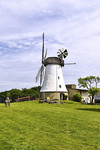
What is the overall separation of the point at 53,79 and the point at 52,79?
260mm

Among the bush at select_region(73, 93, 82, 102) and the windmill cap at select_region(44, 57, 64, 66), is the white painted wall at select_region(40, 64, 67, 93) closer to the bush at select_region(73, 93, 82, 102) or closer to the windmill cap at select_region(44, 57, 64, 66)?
the windmill cap at select_region(44, 57, 64, 66)

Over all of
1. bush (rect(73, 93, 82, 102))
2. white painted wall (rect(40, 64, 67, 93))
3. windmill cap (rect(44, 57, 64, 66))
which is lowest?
bush (rect(73, 93, 82, 102))

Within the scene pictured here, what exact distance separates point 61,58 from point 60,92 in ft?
33.2

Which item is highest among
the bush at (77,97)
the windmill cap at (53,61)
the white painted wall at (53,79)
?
the windmill cap at (53,61)

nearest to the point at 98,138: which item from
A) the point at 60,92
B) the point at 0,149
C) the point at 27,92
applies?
the point at 0,149

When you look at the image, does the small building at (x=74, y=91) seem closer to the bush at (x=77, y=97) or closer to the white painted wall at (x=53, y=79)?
the bush at (x=77, y=97)

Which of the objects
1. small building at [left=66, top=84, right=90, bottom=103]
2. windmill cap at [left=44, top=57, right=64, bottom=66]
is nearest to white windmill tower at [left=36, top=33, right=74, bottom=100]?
windmill cap at [left=44, top=57, right=64, bottom=66]

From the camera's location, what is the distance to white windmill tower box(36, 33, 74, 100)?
1769 inches

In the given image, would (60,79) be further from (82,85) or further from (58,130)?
(58,130)

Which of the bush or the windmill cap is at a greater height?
the windmill cap

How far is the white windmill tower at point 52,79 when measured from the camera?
44938mm

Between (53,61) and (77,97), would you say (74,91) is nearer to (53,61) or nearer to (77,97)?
(77,97)

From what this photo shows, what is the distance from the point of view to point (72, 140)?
28.5ft

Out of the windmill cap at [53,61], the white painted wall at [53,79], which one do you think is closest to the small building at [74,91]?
the white painted wall at [53,79]
